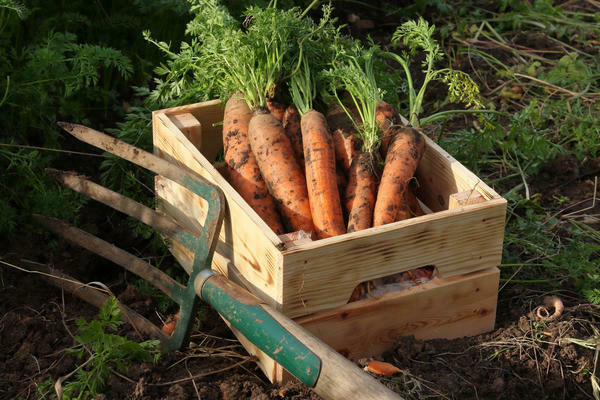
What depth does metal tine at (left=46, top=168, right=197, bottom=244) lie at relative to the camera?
2.92m

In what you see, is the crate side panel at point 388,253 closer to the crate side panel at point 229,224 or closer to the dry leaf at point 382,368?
the crate side panel at point 229,224

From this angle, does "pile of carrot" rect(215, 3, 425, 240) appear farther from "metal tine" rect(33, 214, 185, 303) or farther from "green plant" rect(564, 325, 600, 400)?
"green plant" rect(564, 325, 600, 400)

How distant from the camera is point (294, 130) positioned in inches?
120

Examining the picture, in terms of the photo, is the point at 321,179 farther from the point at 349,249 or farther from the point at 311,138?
the point at 349,249

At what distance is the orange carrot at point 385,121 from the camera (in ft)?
9.81

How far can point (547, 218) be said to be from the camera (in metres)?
3.67

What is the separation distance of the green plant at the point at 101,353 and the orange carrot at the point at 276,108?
1.00 meters

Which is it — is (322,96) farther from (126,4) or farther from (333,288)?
(126,4)

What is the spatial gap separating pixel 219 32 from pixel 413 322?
1416 mm

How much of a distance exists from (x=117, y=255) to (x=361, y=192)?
1.00m

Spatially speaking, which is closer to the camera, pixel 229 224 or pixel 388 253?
pixel 388 253

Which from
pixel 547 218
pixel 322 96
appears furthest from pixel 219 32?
pixel 547 218

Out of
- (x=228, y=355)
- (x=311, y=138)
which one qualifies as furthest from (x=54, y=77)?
(x=228, y=355)

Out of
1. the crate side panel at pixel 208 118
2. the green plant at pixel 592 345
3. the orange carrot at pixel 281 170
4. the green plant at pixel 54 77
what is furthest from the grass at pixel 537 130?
the green plant at pixel 54 77
